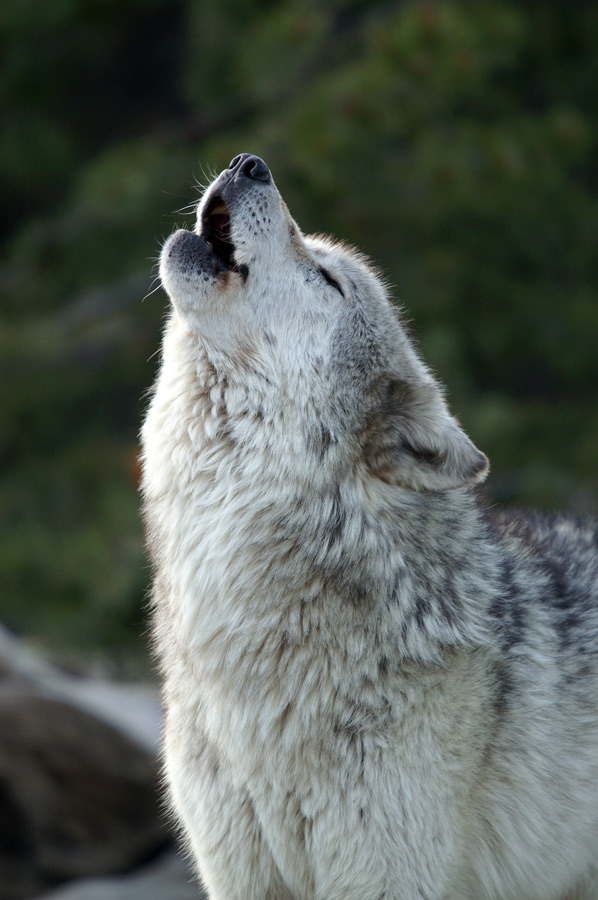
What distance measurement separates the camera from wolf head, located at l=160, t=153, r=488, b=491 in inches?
118

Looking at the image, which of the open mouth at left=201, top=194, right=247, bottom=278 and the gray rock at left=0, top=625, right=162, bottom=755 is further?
the gray rock at left=0, top=625, right=162, bottom=755

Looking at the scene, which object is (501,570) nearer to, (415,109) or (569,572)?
(569,572)

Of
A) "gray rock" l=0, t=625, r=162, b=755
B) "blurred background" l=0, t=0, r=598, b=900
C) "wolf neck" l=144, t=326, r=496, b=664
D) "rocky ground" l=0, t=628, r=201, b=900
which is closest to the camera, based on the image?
"wolf neck" l=144, t=326, r=496, b=664

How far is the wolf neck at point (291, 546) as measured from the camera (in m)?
2.94

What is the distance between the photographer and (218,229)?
330cm

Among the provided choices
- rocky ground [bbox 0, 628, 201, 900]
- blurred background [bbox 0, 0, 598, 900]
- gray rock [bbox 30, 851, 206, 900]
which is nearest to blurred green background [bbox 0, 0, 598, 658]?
blurred background [bbox 0, 0, 598, 900]

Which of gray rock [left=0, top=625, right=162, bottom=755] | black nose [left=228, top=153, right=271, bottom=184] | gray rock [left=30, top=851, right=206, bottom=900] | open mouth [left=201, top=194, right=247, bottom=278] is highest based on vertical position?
black nose [left=228, top=153, right=271, bottom=184]

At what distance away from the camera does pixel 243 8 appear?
942 cm

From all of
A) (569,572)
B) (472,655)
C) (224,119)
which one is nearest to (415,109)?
(224,119)

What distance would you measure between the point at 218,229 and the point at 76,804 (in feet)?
9.36

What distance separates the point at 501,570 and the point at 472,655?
1.30ft

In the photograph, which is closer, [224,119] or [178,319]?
[178,319]

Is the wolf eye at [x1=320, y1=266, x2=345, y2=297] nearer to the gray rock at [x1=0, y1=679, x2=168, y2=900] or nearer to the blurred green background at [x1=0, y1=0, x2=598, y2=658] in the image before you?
the gray rock at [x1=0, y1=679, x2=168, y2=900]

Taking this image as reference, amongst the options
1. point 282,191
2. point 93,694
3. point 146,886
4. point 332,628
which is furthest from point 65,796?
point 282,191
